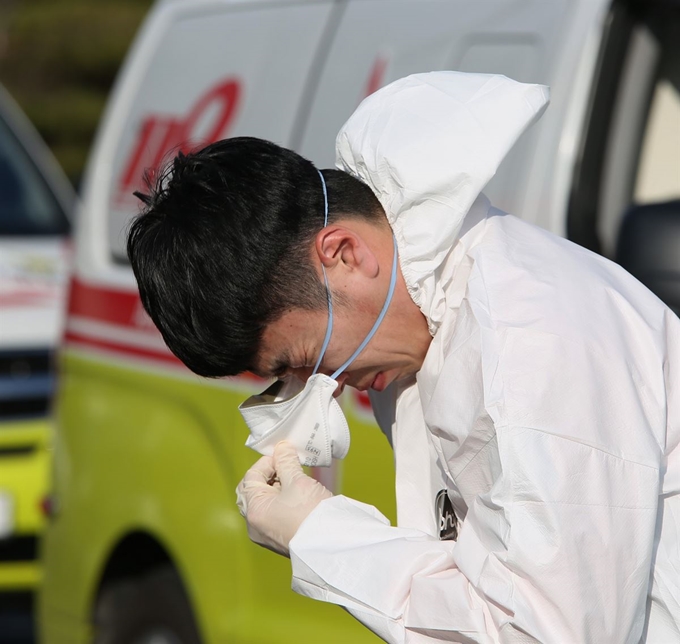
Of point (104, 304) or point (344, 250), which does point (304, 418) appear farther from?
point (104, 304)

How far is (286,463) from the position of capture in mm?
1736

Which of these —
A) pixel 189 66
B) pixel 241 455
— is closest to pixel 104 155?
pixel 189 66

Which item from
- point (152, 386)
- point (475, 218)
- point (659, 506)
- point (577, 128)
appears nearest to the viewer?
point (659, 506)

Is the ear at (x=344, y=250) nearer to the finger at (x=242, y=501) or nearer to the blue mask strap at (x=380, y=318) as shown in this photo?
the blue mask strap at (x=380, y=318)

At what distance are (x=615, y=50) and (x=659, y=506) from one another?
114cm

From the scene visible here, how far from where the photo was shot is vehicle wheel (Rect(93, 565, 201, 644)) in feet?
10.1

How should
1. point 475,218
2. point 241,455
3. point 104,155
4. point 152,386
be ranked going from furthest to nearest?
point 104,155 < point 152,386 < point 241,455 < point 475,218

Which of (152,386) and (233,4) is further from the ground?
(233,4)

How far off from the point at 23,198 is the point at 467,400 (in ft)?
14.0

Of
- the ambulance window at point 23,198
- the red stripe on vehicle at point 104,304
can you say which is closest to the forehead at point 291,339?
the red stripe on vehicle at point 104,304

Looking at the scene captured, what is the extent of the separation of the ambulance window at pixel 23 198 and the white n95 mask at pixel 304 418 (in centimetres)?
352

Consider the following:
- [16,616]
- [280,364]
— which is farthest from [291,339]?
[16,616]

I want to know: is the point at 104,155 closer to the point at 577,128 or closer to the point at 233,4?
the point at 233,4

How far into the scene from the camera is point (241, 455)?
8.94 feet
